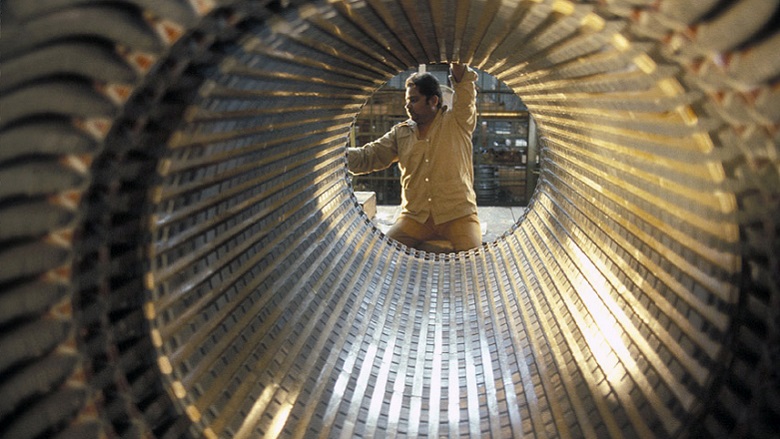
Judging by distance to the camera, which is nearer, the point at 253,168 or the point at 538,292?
the point at 253,168

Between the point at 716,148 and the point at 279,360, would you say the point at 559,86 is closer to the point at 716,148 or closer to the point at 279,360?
the point at 716,148

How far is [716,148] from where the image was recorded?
0.96m

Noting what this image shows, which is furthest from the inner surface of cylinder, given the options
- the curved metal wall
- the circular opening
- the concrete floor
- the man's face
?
the circular opening

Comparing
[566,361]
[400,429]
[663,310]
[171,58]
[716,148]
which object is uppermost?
→ [171,58]

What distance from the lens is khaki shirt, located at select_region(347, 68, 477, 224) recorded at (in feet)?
14.8

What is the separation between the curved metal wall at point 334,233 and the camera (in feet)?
2.84

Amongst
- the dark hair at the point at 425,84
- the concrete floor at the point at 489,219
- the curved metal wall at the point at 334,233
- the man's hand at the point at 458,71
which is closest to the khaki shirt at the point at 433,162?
the dark hair at the point at 425,84

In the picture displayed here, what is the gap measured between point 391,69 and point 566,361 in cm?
140

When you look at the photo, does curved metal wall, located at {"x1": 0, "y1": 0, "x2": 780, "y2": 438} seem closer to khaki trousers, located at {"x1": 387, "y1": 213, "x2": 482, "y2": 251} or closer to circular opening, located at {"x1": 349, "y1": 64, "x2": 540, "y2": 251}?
khaki trousers, located at {"x1": 387, "y1": 213, "x2": 482, "y2": 251}

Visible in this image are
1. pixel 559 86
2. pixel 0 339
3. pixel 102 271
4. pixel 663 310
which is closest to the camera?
pixel 0 339

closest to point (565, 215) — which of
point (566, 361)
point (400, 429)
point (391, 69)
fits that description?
point (566, 361)

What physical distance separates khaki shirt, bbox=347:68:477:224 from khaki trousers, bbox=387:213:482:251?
0.06m

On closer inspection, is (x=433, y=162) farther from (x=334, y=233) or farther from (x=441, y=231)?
(x=334, y=233)

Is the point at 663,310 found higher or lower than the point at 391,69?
lower
